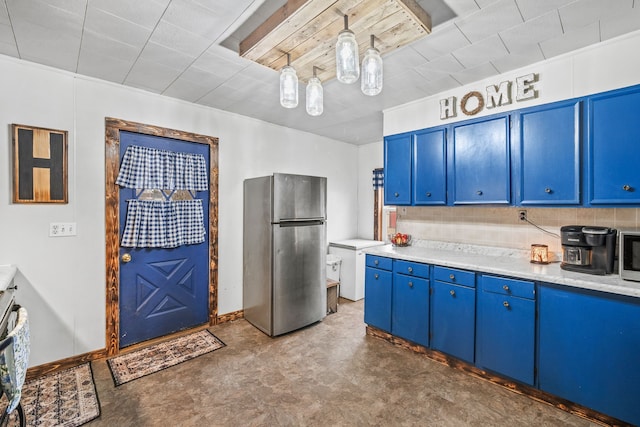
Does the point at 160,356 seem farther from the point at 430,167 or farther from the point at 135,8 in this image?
the point at 430,167

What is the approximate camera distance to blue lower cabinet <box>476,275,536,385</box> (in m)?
2.14

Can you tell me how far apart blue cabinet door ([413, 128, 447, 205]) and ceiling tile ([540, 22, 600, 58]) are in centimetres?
95

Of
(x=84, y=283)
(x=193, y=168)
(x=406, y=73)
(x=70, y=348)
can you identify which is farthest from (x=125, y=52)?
(x=70, y=348)

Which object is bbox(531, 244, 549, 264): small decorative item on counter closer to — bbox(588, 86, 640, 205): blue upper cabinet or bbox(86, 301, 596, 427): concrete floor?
bbox(588, 86, 640, 205): blue upper cabinet

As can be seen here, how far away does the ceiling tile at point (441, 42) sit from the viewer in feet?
6.24

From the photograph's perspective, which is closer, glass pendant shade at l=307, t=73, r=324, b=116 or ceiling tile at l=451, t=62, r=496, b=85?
glass pendant shade at l=307, t=73, r=324, b=116

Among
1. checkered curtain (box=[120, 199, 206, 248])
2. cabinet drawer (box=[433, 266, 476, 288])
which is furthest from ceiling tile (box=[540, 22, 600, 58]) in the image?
checkered curtain (box=[120, 199, 206, 248])

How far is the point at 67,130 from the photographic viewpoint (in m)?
2.49

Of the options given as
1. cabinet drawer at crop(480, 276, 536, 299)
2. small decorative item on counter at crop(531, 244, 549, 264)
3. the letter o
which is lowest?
cabinet drawer at crop(480, 276, 536, 299)

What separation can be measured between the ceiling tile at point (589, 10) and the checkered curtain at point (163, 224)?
3374mm

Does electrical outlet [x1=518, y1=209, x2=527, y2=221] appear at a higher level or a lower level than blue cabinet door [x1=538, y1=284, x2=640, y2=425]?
higher

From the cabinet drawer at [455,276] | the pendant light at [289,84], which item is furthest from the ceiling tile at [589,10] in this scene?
the cabinet drawer at [455,276]

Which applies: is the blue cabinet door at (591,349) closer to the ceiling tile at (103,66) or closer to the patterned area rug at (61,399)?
the patterned area rug at (61,399)

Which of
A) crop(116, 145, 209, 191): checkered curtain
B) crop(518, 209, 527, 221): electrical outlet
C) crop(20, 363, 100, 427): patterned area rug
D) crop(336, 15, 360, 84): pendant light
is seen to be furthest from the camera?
crop(116, 145, 209, 191): checkered curtain
